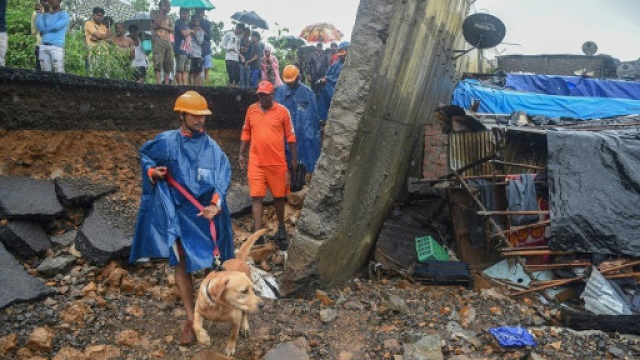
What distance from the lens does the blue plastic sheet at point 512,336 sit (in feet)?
13.0

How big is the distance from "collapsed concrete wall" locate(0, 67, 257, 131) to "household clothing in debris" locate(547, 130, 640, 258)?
5059 mm

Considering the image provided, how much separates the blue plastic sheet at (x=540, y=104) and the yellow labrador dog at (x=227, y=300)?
8374 mm

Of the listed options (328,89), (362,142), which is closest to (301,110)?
(328,89)

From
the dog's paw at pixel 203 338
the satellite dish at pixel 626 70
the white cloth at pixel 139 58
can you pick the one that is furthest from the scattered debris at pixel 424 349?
the satellite dish at pixel 626 70

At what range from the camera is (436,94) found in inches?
292

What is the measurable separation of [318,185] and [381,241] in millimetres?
1636

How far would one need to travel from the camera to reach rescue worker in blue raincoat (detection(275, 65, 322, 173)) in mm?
6426

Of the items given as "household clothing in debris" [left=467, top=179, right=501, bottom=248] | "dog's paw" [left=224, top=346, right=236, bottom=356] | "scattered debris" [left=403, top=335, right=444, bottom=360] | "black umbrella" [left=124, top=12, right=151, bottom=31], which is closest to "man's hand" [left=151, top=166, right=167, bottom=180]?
"dog's paw" [left=224, top=346, right=236, bottom=356]

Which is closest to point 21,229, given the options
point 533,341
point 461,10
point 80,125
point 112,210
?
point 112,210

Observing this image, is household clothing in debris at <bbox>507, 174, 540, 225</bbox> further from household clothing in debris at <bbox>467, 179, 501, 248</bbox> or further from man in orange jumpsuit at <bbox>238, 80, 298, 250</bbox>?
man in orange jumpsuit at <bbox>238, 80, 298, 250</bbox>

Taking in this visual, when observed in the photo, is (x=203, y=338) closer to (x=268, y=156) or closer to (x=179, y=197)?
(x=179, y=197)

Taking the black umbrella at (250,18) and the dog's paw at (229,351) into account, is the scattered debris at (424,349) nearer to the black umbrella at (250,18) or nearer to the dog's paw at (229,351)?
the dog's paw at (229,351)

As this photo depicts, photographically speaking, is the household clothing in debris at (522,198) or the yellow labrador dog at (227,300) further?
the household clothing in debris at (522,198)

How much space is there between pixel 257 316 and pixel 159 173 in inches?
61.4
